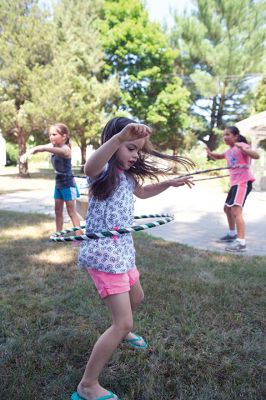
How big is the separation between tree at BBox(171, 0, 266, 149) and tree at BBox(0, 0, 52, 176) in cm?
1392

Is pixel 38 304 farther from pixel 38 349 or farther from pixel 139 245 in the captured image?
pixel 139 245

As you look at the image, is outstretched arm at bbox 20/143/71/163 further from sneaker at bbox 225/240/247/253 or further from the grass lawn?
sneaker at bbox 225/240/247/253

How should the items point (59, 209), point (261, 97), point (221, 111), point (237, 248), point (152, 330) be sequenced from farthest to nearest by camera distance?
point (221, 111) → point (261, 97) → point (59, 209) → point (237, 248) → point (152, 330)

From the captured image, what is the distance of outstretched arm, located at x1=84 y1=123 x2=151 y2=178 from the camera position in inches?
74.0

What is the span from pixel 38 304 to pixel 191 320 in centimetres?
139

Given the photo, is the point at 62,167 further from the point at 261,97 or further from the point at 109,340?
Answer: the point at 261,97

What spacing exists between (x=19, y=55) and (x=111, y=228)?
2043 cm

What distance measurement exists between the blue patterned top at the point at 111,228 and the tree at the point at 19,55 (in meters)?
19.1

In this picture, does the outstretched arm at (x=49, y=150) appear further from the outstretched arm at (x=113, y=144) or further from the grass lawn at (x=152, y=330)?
the outstretched arm at (x=113, y=144)

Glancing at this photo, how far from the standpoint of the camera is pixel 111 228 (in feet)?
7.38

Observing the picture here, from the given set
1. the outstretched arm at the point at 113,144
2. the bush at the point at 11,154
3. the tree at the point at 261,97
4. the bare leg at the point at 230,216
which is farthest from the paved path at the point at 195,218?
the bush at the point at 11,154

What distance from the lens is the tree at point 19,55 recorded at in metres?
20.0

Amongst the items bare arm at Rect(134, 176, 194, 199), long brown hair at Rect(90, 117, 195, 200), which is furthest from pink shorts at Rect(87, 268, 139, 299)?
bare arm at Rect(134, 176, 194, 199)

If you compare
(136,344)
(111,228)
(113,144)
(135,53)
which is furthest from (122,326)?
(135,53)
